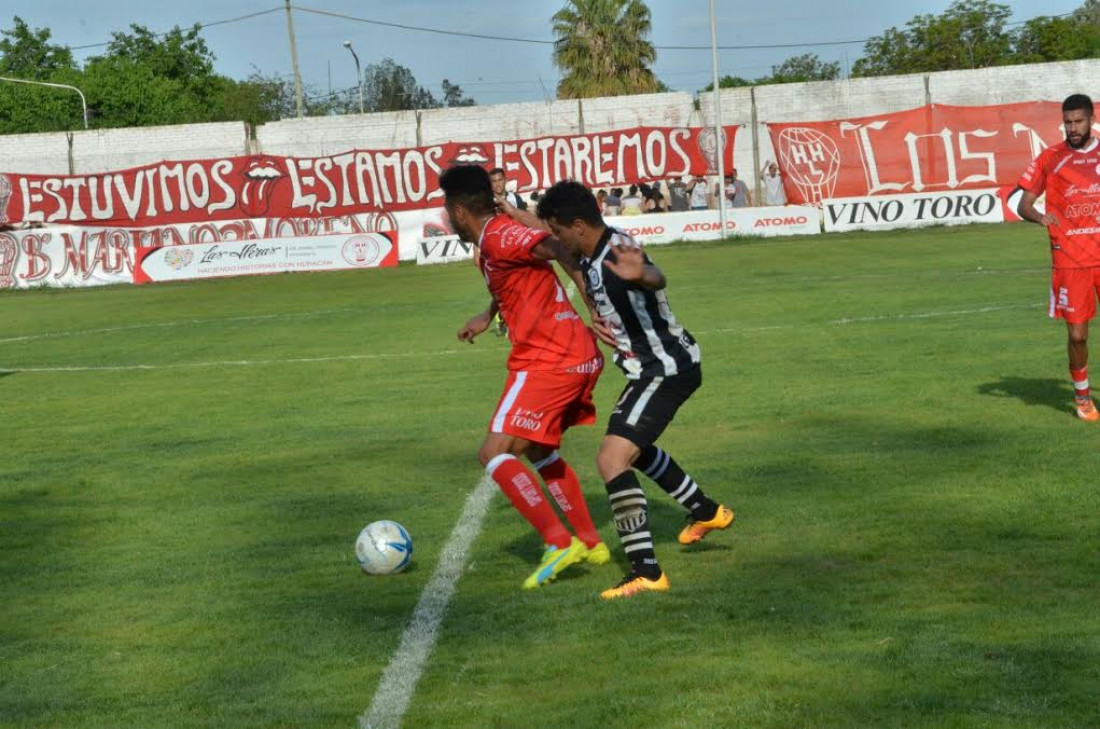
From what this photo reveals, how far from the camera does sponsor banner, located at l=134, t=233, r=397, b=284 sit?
35125 mm

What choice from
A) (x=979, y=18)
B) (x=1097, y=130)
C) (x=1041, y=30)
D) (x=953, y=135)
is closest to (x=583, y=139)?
(x=953, y=135)

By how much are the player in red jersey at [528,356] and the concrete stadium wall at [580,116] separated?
3807 centimetres

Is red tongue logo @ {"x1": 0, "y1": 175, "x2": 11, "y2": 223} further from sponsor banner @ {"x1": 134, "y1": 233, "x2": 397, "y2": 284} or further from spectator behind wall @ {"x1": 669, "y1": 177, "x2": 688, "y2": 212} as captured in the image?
spectator behind wall @ {"x1": 669, "y1": 177, "x2": 688, "y2": 212}

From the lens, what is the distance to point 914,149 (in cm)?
3894

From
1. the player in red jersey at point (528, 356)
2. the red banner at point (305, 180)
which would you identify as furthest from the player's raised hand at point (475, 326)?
the red banner at point (305, 180)

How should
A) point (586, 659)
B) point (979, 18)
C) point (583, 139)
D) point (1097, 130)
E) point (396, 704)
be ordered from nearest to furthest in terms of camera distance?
point (396, 704), point (586, 659), point (1097, 130), point (583, 139), point (979, 18)

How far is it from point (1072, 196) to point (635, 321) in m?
5.21

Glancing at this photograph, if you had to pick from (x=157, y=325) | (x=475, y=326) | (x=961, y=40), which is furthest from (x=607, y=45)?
(x=475, y=326)

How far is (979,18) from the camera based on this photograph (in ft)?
244

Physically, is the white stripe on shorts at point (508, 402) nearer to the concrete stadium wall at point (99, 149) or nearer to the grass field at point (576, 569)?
the grass field at point (576, 569)

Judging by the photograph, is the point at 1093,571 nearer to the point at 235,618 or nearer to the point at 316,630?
the point at 316,630

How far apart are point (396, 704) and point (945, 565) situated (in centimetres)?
278

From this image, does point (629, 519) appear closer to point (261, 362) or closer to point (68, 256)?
point (261, 362)

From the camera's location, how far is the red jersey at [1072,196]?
1041cm
